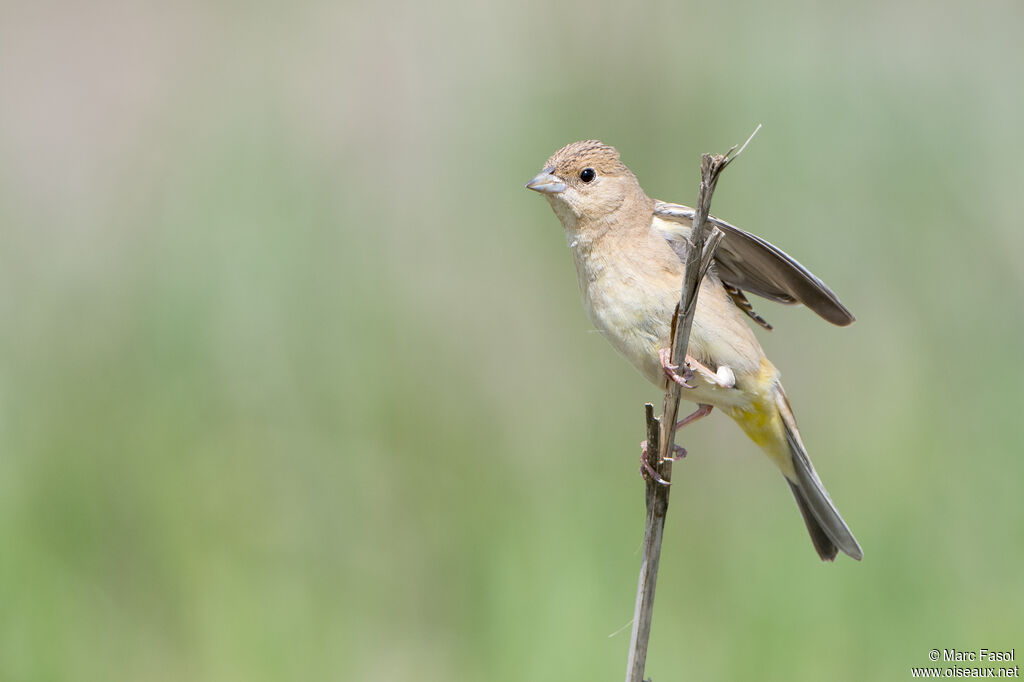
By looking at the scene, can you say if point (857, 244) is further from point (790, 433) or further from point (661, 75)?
point (790, 433)

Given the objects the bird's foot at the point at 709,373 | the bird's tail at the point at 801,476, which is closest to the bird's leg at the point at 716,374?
the bird's foot at the point at 709,373

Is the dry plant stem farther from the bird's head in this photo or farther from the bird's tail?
the bird's tail

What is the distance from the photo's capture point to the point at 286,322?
5273mm

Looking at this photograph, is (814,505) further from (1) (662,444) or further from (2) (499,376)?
(2) (499,376)

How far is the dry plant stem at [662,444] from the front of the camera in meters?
2.60

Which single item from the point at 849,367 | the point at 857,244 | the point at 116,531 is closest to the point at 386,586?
the point at 116,531

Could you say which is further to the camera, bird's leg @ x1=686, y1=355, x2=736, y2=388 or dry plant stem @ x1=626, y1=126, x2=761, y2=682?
bird's leg @ x1=686, y1=355, x2=736, y2=388

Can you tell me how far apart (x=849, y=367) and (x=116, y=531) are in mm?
3751

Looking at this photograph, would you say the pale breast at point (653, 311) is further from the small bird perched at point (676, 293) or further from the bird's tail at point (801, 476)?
the bird's tail at point (801, 476)

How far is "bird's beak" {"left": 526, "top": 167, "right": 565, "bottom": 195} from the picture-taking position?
12.8ft

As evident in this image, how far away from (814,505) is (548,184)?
161cm

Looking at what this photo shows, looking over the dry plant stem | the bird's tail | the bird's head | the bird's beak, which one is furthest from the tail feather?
the dry plant stem

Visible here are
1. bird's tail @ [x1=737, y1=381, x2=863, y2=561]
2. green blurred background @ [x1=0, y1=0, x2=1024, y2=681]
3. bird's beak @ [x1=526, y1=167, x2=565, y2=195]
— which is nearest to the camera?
bird's beak @ [x1=526, y1=167, x2=565, y2=195]

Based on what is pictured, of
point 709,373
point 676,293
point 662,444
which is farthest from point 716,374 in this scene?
point 662,444
